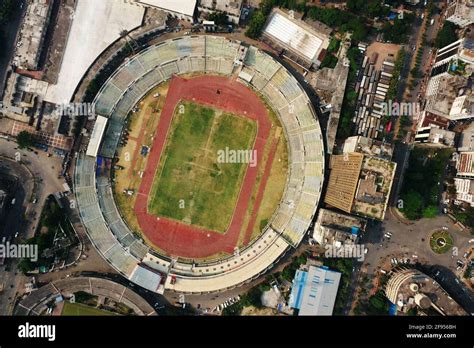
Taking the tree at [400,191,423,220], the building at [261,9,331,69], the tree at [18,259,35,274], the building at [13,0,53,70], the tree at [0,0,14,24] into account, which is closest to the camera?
the tree at [18,259,35,274]

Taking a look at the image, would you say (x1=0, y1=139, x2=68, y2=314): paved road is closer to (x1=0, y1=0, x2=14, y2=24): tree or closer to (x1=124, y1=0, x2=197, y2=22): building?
(x1=0, y1=0, x2=14, y2=24): tree

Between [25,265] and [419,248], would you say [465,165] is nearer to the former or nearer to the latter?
[419,248]

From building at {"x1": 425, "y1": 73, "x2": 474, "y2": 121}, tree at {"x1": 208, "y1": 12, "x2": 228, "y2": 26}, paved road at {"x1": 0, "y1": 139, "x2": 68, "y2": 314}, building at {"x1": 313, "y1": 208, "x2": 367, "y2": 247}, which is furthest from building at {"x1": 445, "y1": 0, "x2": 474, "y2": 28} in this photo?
paved road at {"x1": 0, "y1": 139, "x2": 68, "y2": 314}

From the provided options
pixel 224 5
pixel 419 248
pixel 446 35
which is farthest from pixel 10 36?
pixel 419 248

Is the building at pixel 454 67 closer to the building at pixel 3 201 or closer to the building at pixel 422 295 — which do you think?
the building at pixel 422 295
